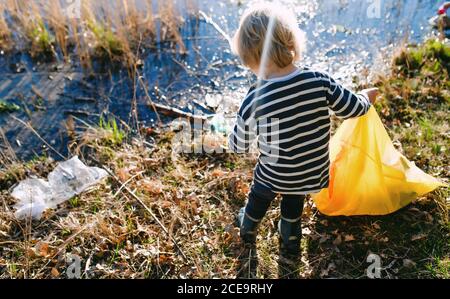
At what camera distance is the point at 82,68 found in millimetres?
5027

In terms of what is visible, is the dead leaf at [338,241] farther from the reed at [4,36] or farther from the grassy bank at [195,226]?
the reed at [4,36]

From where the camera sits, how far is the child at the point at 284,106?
6.80 feet

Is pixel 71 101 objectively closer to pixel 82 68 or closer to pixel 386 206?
pixel 82 68

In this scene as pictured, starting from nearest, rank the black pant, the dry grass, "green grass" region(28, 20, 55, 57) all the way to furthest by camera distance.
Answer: the black pant
the dry grass
"green grass" region(28, 20, 55, 57)

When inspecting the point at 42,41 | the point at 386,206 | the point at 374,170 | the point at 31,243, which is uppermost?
the point at 42,41

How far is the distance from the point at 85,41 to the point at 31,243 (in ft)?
9.83

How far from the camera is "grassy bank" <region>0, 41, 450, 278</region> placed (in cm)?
268

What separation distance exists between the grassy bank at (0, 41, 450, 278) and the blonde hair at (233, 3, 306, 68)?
51.2 inches

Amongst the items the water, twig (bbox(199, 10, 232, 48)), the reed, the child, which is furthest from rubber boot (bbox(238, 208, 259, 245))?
the reed

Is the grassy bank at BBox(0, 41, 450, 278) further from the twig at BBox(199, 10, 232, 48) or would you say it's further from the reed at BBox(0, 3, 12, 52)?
the reed at BBox(0, 3, 12, 52)

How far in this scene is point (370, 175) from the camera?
2.73 m

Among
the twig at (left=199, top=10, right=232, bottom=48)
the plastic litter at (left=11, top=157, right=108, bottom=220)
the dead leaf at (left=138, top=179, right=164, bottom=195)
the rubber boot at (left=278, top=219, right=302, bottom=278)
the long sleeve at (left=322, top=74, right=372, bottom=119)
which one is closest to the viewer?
the long sleeve at (left=322, top=74, right=372, bottom=119)

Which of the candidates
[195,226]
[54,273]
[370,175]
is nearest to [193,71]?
[195,226]

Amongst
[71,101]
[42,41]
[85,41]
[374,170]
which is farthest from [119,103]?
[374,170]
